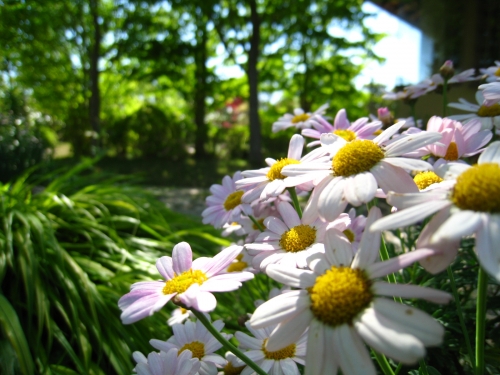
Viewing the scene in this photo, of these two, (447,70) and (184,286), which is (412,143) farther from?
(447,70)

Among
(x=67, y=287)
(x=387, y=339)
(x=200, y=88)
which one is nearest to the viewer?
(x=387, y=339)

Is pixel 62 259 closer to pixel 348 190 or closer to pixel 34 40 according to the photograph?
pixel 348 190

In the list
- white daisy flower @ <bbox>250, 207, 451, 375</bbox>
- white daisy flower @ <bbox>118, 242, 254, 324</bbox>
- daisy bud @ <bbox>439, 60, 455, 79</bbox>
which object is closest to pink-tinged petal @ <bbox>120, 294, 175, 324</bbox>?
white daisy flower @ <bbox>118, 242, 254, 324</bbox>

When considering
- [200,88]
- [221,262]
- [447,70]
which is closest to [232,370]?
[221,262]

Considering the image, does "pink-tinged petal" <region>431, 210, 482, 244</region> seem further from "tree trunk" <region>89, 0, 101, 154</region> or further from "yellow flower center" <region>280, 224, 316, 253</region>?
"tree trunk" <region>89, 0, 101, 154</region>

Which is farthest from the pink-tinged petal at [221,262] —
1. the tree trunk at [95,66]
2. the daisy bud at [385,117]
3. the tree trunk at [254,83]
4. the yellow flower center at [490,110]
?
the tree trunk at [95,66]

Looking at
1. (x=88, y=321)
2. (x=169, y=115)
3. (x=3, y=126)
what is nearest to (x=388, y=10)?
(x=169, y=115)
